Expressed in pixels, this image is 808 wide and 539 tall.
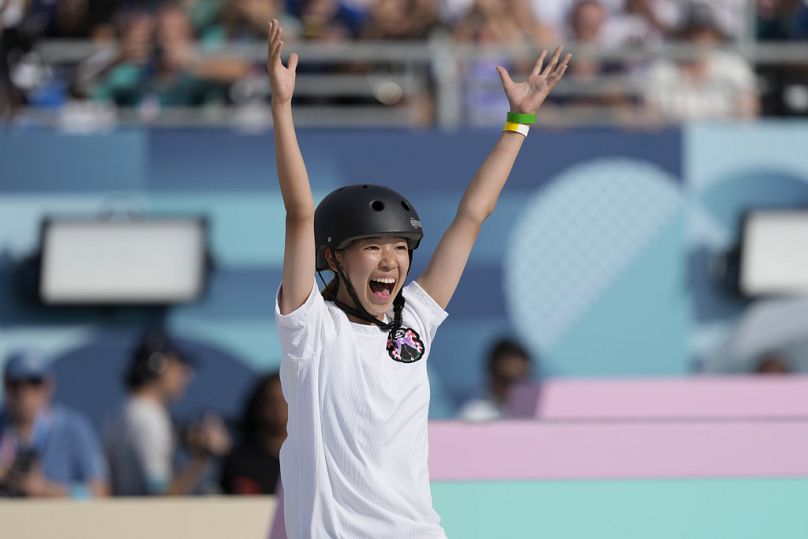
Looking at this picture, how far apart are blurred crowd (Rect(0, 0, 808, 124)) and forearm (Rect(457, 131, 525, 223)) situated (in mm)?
5211

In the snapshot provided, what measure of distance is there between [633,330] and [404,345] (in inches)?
Result: 227

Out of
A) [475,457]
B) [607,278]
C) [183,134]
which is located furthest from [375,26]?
[475,457]

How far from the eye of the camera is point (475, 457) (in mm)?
4270

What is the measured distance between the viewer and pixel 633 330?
28.9 ft

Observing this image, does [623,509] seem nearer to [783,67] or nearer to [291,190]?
[291,190]

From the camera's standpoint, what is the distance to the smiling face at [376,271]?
323cm

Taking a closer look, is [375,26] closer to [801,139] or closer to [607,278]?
[607,278]

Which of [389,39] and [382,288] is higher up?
[389,39]

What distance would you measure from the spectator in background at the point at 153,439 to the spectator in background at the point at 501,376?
4.91ft

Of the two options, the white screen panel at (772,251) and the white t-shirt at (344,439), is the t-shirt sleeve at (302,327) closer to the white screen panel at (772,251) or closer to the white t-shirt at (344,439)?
the white t-shirt at (344,439)

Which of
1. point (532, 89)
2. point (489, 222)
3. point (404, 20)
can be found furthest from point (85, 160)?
point (532, 89)

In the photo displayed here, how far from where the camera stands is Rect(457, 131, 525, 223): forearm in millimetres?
3469

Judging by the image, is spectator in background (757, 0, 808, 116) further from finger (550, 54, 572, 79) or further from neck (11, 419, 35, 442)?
finger (550, 54, 572, 79)

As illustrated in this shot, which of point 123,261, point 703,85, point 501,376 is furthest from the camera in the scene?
point 703,85
